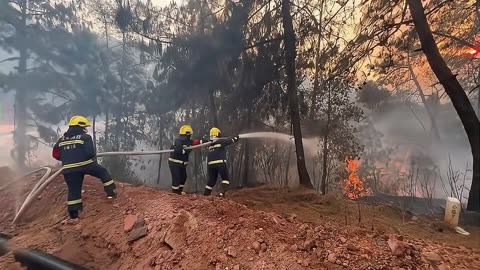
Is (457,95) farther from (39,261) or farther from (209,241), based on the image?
(39,261)

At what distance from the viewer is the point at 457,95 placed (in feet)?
24.2

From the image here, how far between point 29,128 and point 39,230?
1406cm

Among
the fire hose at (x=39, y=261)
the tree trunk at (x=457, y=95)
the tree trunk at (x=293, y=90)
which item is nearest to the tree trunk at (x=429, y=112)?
the tree trunk at (x=293, y=90)

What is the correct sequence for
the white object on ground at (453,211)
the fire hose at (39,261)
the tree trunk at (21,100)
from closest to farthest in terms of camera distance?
the fire hose at (39,261) → the white object on ground at (453,211) → the tree trunk at (21,100)

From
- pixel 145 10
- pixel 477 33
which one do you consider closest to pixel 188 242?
pixel 477 33

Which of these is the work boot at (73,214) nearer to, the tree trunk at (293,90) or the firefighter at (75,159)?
the firefighter at (75,159)

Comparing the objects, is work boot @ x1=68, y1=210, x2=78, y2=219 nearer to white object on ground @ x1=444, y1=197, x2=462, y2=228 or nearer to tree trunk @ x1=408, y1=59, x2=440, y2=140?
white object on ground @ x1=444, y1=197, x2=462, y2=228

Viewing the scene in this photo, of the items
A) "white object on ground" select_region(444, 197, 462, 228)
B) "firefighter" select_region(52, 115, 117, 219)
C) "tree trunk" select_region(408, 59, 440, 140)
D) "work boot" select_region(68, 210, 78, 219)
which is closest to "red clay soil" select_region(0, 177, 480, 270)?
"work boot" select_region(68, 210, 78, 219)

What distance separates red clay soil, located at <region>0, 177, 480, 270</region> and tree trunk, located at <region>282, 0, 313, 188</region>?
5.74 meters

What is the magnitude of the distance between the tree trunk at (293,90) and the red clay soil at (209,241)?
18.8ft

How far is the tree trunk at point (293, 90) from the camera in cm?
1127

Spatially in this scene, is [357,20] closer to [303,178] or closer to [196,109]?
[303,178]

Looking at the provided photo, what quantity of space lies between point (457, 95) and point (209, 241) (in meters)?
6.15

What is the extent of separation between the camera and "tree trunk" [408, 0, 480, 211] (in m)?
7.21
